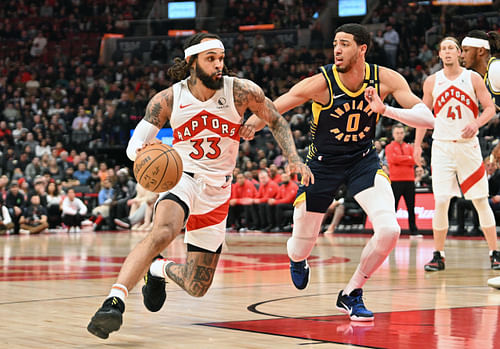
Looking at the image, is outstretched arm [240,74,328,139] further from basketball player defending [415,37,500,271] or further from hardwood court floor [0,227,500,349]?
basketball player defending [415,37,500,271]

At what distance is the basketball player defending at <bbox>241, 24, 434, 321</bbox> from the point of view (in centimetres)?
568

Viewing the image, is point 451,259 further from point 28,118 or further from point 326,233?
point 28,118

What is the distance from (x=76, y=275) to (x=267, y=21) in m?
25.9

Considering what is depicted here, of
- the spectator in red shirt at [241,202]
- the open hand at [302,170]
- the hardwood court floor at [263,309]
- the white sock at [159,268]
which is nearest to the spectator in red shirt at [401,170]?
the hardwood court floor at [263,309]

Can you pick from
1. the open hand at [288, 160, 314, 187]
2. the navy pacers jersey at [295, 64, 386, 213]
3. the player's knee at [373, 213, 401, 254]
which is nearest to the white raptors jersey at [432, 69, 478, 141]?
the navy pacers jersey at [295, 64, 386, 213]

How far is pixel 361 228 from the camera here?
60.4ft

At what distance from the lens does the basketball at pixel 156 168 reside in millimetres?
4770

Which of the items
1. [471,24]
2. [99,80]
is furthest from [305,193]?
[99,80]

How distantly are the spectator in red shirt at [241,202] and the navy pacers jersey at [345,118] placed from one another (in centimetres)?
1441

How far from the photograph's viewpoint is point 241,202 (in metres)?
20.7

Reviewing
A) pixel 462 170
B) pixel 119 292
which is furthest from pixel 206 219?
pixel 462 170

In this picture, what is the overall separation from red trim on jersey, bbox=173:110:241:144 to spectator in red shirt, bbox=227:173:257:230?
48.8 feet

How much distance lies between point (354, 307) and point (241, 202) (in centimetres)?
1536

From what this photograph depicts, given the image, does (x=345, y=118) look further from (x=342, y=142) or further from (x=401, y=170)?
(x=401, y=170)
